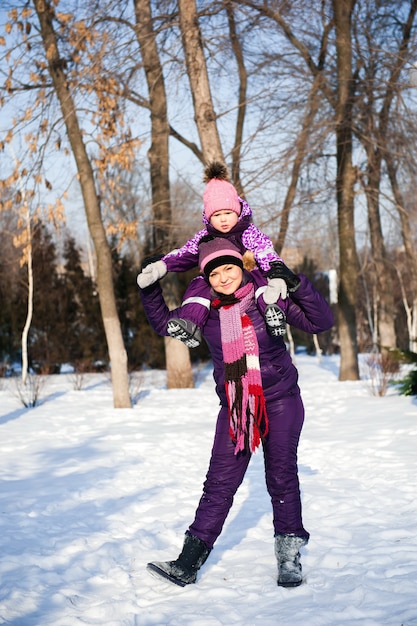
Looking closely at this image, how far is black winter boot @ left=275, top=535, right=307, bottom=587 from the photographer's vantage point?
2939 millimetres

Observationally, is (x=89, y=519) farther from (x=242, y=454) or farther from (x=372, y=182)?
(x=372, y=182)

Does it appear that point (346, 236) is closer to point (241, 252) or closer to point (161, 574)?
point (241, 252)

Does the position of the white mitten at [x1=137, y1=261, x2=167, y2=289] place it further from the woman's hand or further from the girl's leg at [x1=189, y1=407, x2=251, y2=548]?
the girl's leg at [x1=189, y1=407, x2=251, y2=548]

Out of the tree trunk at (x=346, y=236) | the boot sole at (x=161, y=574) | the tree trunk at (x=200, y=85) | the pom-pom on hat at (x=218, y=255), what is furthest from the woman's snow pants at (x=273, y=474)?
the tree trunk at (x=346, y=236)

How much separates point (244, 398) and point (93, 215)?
774cm

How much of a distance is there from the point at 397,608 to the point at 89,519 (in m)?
Result: 2.34

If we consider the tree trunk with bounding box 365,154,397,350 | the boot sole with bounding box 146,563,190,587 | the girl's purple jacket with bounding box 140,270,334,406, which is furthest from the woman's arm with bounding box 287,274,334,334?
the tree trunk with bounding box 365,154,397,350

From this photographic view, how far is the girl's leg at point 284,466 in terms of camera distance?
306cm

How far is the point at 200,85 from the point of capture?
927 cm

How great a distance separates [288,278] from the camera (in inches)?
111

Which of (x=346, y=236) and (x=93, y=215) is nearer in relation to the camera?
(x=93, y=215)

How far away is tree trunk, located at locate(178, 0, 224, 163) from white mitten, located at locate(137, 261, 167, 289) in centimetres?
645

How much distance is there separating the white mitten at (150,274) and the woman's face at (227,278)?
9.5 inches

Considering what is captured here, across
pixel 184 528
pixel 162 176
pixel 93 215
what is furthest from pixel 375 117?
pixel 184 528
